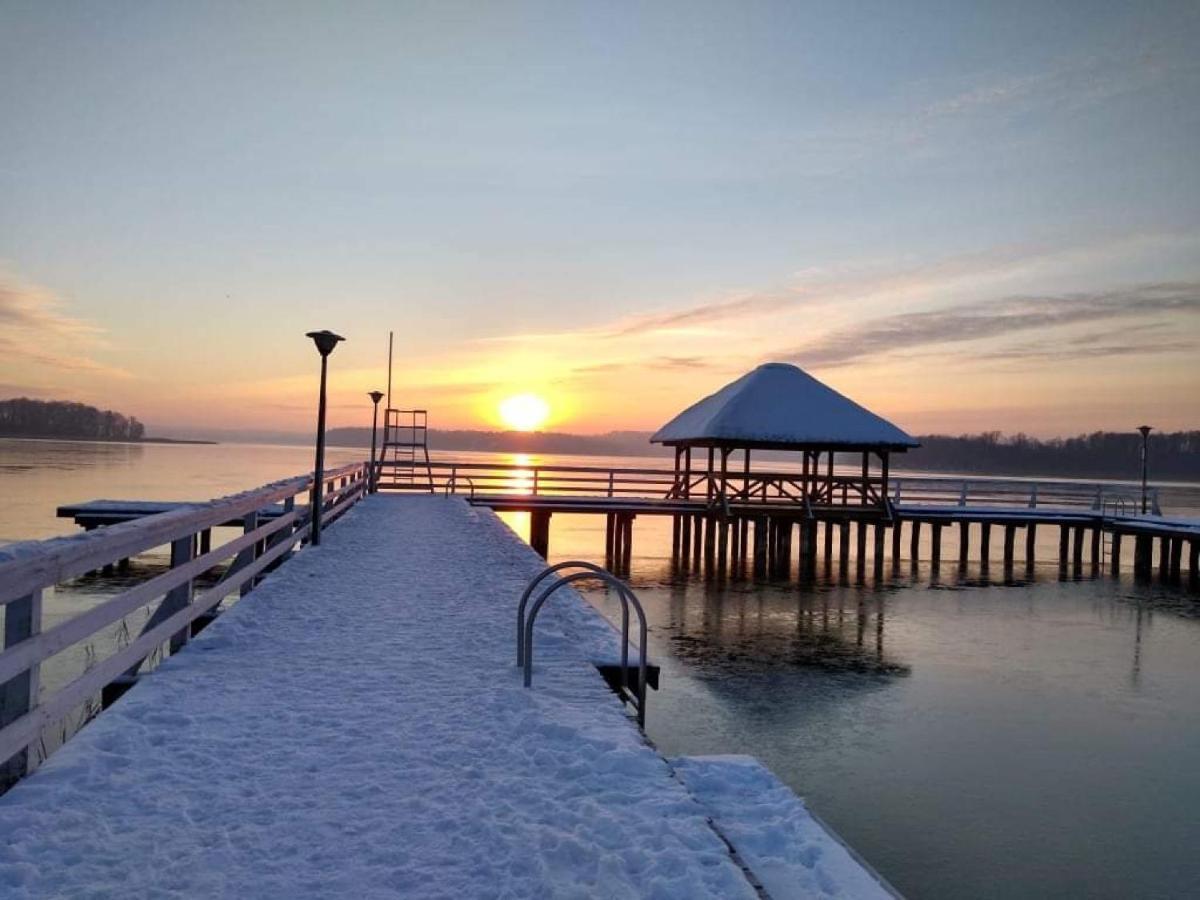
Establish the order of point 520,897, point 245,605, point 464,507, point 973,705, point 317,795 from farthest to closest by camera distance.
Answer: point 464,507, point 973,705, point 245,605, point 317,795, point 520,897

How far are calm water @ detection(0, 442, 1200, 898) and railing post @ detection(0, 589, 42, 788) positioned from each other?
5.34 m

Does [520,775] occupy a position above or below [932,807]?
above

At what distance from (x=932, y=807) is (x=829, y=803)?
2.86 feet

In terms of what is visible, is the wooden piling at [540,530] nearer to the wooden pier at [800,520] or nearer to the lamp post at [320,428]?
the wooden pier at [800,520]

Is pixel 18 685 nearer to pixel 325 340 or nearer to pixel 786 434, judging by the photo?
pixel 325 340

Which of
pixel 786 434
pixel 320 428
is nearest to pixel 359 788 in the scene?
pixel 320 428

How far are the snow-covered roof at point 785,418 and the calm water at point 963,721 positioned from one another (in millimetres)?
5636

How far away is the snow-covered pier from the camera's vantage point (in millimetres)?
3070

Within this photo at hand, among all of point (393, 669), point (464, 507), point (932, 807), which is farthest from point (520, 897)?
point (464, 507)

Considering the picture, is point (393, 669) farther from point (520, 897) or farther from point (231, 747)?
point (520, 897)

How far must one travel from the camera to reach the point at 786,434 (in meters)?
24.5

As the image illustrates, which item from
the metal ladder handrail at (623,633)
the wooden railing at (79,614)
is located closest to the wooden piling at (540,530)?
the wooden railing at (79,614)

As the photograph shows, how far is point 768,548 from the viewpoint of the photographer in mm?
26484

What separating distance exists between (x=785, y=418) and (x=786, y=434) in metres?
0.84
